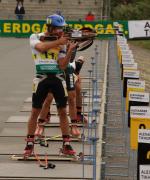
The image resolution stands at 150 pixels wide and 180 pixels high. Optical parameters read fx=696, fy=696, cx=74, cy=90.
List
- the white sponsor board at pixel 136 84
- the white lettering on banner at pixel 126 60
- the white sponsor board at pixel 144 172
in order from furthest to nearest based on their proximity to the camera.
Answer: the white lettering on banner at pixel 126 60, the white sponsor board at pixel 136 84, the white sponsor board at pixel 144 172

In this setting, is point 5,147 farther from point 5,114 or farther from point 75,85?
point 5,114

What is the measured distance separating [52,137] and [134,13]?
39842 mm

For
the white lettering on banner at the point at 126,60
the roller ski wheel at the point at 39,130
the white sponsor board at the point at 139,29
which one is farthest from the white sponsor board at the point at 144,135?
the white sponsor board at the point at 139,29

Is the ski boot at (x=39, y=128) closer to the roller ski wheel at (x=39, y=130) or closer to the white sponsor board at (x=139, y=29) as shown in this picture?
the roller ski wheel at (x=39, y=130)

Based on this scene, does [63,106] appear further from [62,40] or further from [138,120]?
[138,120]

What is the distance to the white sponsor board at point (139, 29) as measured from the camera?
42.4 metres

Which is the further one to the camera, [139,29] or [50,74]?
[139,29]

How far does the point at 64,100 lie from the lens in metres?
→ 10.7

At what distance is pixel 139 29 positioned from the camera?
44.3 m

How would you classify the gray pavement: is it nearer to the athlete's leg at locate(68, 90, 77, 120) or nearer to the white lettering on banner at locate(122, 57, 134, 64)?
the athlete's leg at locate(68, 90, 77, 120)

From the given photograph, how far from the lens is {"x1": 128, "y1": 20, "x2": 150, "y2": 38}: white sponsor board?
42.4 metres

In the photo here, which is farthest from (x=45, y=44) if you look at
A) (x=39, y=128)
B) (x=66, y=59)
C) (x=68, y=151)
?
(x=39, y=128)

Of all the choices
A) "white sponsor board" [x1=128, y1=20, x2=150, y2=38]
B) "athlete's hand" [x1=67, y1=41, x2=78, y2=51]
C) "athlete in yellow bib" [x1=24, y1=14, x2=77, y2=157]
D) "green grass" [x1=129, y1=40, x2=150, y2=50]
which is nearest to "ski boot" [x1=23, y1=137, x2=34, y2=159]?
"athlete in yellow bib" [x1=24, y1=14, x2=77, y2=157]

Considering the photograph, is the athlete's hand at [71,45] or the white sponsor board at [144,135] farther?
the athlete's hand at [71,45]
